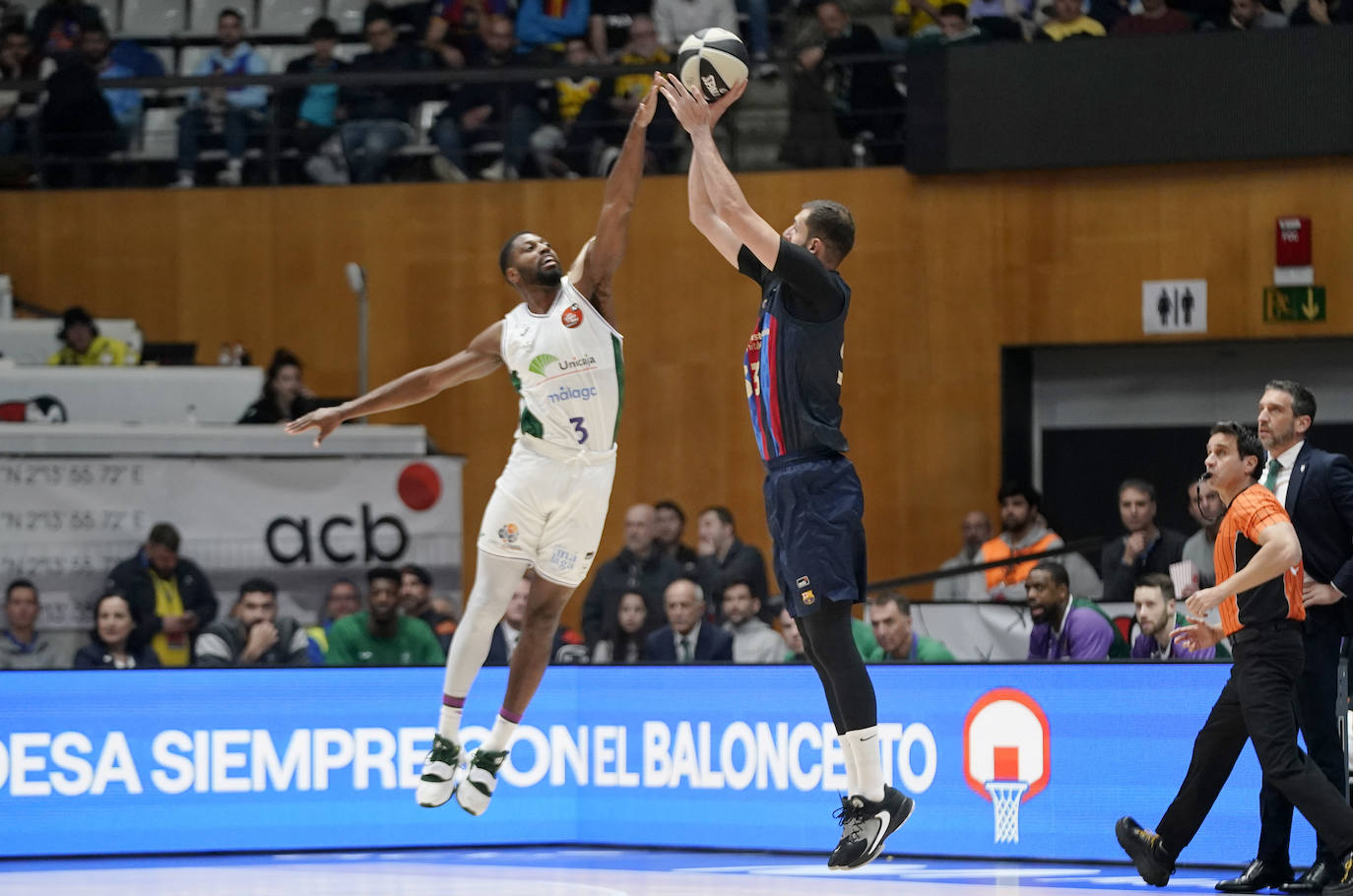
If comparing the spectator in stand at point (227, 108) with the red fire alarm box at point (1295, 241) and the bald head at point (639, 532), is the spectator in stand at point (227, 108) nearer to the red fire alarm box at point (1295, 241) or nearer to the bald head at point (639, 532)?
the bald head at point (639, 532)

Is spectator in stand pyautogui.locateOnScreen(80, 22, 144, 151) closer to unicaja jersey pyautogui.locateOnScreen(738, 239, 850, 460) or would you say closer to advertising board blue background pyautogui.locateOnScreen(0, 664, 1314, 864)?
advertising board blue background pyautogui.locateOnScreen(0, 664, 1314, 864)

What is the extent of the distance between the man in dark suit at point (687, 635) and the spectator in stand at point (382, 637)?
4.55 feet

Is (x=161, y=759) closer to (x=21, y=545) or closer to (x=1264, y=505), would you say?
(x=21, y=545)

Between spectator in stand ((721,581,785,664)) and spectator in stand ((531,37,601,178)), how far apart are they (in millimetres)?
5646

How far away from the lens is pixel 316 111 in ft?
53.3

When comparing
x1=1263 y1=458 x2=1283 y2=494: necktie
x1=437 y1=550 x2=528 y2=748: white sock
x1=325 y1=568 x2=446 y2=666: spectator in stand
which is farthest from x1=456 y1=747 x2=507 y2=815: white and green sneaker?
x1=1263 y1=458 x2=1283 y2=494: necktie

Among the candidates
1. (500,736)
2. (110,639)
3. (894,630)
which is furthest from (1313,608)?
(110,639)

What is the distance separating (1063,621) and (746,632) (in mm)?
2169

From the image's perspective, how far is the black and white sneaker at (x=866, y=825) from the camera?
6.86 m

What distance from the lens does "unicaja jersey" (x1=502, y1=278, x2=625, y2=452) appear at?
25.2ft

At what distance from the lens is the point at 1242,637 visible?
323 inches

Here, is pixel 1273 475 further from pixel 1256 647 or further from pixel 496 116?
pixel 496 116

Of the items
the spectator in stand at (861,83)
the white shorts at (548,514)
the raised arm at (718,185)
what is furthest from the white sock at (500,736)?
the spectator in stand at (861,83)

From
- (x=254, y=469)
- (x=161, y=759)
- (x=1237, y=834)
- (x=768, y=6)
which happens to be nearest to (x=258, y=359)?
(x=254, y=469)
